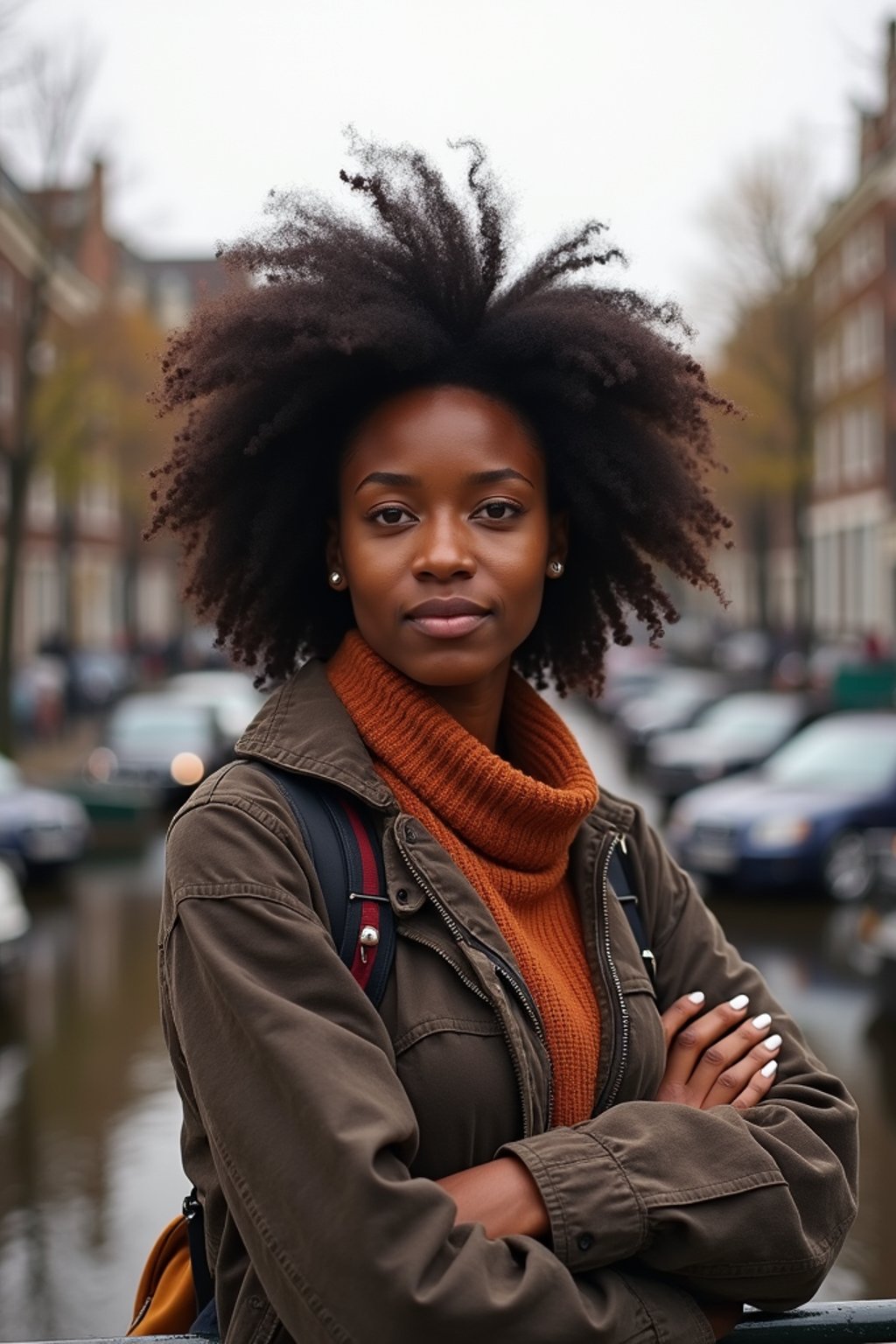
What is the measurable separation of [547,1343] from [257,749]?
30.4 inches

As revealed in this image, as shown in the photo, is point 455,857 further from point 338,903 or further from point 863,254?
point 863,254

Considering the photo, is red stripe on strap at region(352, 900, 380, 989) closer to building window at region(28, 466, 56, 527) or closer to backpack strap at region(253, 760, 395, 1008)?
backpack strap at region(253, 760, 395, 1008)

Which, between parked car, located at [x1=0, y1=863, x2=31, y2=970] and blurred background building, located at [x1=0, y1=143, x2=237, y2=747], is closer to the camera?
parked car, located at [x1=0, y1=863, x2=31, y2=970]

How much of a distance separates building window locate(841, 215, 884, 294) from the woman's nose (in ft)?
155

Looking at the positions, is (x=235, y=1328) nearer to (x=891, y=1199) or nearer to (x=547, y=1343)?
(x=547, y=1343)

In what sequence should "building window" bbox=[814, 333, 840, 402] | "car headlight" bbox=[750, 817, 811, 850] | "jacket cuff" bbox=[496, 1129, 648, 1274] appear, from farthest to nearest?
"building window" bbox=[814, 333, 840, 402]
"car headlight" bbox=[750, 817, 811, 850]
"jacket cuff" bbox=[496, 1129, 648, 1274]

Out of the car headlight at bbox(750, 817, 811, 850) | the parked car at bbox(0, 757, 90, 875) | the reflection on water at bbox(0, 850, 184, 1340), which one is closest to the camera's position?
the reflection on water at bbox(0, 850, 184, 1340)

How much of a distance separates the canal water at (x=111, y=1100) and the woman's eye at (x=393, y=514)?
407 centimetres

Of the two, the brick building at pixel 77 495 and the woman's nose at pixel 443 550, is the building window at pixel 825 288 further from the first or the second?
the woman's nose at pixel 443 550

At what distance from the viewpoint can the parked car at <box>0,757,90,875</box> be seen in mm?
14328

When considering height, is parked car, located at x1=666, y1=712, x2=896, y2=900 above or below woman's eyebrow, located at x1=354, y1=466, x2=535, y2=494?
below

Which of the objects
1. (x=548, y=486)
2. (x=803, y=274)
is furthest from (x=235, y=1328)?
(x=803, y=274)

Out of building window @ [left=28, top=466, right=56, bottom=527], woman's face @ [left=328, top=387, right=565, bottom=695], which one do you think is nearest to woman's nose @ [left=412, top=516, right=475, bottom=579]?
woman's face @ [left=328, top=387, right=565, bottom=695]

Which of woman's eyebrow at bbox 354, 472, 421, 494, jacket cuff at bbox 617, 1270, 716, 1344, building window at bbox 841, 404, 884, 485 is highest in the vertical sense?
building window at bbox 841, 404, 884, 485
